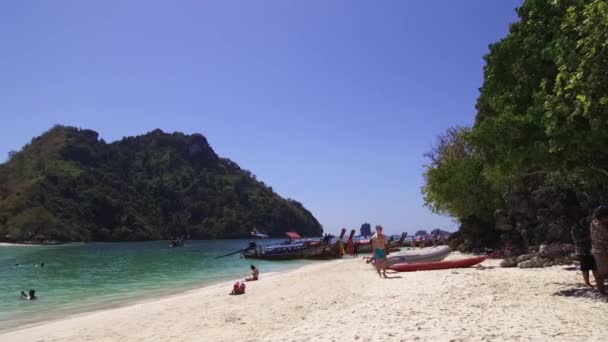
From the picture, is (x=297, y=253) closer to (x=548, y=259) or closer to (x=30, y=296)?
(x=30, y=296)

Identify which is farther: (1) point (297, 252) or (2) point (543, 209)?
(1) point (297, 252)

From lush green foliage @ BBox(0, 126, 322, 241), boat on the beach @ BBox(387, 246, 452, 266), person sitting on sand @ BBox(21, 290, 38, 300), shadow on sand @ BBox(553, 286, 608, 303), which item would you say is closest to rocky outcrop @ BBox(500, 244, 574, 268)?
boat on the beach @ BBox(387, 246, 452, 266)

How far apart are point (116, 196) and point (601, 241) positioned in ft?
548

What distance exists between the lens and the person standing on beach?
923cm

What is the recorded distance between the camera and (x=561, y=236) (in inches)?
792

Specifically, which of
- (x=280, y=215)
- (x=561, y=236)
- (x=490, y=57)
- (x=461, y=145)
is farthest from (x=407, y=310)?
(x=280, y=215)

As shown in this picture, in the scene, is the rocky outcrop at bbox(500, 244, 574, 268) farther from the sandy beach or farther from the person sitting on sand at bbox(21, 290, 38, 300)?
the person sitting on sand at bbox(21, 290, 38, 300)

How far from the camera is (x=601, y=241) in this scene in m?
9.23

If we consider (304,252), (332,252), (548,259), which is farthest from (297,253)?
(548,259)

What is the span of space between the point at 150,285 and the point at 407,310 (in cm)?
2019

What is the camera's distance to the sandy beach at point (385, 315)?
7.27 m

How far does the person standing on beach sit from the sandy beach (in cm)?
57

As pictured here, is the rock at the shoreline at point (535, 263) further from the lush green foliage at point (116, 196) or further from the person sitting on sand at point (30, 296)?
the lush green foliage at point (116, 196)

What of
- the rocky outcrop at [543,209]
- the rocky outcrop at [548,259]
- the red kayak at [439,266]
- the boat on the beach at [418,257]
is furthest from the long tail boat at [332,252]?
the rocky outcrop at [548,259]
